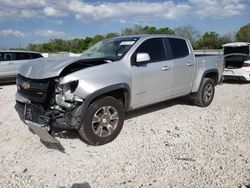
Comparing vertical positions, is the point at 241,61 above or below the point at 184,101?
above

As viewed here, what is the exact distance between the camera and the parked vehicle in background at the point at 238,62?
427 inches

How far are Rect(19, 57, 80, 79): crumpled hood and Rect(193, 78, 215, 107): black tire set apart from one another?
3.71m

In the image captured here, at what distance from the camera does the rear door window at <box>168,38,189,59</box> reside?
6.32 meters

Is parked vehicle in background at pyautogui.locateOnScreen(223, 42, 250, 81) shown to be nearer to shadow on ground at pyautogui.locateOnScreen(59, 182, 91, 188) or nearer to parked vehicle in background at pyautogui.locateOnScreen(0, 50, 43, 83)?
parked vehicle in background at pyautogui.locateOnScreen(0, 50, 43, 83)

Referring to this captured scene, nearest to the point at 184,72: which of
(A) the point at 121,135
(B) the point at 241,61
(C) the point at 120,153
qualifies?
(A) the point at 121,135

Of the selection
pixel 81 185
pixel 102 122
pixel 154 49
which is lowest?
pixel 81 185

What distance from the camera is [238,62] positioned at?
11.2 metres

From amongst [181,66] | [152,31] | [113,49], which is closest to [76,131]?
[113,49]

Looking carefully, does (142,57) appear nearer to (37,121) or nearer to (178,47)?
(178,47)

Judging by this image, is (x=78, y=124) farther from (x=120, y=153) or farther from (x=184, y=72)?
(x=184, y=72)

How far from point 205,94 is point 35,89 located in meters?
4.49

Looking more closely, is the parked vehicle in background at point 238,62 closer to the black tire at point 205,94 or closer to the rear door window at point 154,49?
the black tire at point 205,94

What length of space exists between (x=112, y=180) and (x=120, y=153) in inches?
32.7

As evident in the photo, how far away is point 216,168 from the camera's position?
393cm
